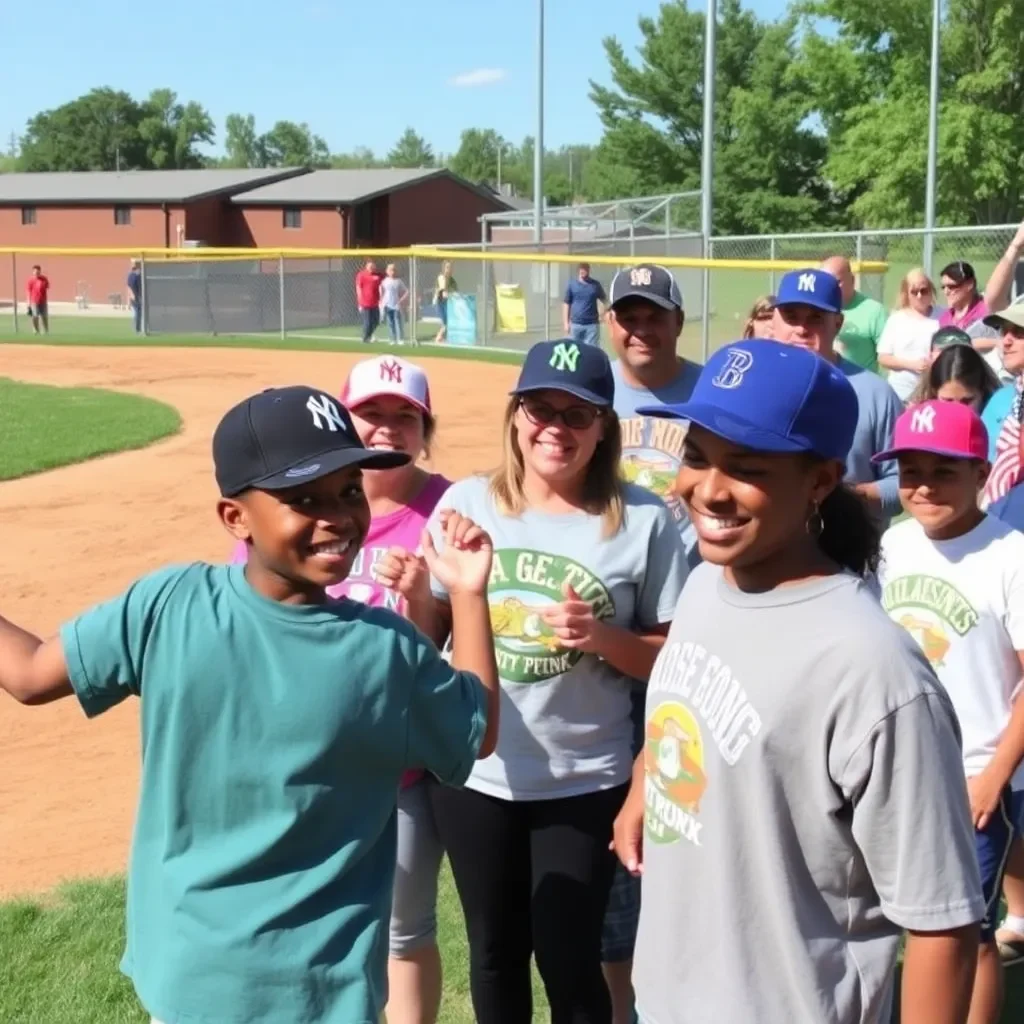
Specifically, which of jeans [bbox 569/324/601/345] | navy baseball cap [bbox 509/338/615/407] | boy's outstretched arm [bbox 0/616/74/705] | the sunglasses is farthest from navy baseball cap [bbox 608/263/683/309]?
jeans [bbox 569/324/601/345]

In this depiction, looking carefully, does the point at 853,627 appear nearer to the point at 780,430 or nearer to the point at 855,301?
the point at 780,430

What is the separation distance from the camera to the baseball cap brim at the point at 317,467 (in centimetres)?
226

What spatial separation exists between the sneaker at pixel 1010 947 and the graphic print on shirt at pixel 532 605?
81.7 inches

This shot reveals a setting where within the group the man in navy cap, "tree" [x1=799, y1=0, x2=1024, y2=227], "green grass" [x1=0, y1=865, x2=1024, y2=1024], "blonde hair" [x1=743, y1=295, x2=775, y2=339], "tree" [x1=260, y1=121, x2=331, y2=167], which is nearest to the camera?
"green grass" [x1=0, y1=865, x2=1024, y2=1024]

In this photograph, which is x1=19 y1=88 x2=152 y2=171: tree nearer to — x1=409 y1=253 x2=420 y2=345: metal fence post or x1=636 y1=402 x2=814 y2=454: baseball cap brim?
x1=409 y1=253 x2=420 y2=345: metal fence post

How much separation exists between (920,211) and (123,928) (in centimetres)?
4337

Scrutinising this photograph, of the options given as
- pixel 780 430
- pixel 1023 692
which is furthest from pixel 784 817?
pixel 1023 692

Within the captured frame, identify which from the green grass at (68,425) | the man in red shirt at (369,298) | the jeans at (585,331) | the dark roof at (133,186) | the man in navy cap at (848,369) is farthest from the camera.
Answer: the dark roof at (133,186)

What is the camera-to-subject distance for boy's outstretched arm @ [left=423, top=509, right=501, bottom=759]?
2.54 m

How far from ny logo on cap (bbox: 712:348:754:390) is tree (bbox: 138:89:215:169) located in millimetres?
117612

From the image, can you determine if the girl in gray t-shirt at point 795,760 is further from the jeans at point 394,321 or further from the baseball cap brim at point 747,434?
the jeans at point 394,321

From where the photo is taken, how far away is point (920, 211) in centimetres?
4375

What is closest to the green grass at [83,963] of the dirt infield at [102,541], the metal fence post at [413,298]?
the dirt infield at [102,541]

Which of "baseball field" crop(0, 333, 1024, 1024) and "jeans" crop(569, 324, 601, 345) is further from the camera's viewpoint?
"jeans" crop(569, 324, 601, 345)
